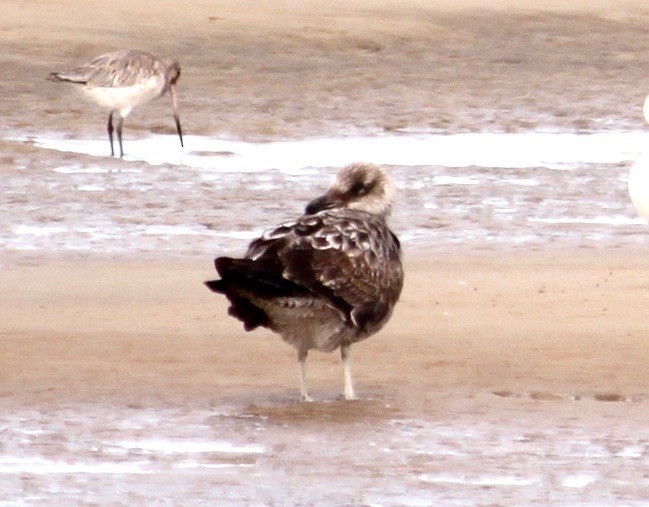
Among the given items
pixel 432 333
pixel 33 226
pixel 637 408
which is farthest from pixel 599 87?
pixel 637 408

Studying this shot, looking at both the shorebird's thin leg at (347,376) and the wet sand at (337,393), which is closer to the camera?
the wet sand at (337,393)

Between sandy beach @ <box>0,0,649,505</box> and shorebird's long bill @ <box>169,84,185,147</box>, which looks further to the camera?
shorebird's long bill @ <box>169,84,185,147</box>

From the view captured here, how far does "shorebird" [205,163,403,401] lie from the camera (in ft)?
23.7

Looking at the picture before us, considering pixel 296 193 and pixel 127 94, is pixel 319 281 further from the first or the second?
pixel 127 94

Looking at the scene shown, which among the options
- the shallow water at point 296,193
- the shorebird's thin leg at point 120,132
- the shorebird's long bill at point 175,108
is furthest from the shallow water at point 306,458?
the shorebird's long bill at point 175,108

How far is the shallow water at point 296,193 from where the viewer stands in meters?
11.5

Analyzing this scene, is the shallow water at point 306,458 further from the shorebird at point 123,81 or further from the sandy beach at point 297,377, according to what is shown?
the shorebird at point 123,81

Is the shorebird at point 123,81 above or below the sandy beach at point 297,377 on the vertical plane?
below

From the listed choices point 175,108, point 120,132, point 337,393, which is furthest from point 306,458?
point 175,108

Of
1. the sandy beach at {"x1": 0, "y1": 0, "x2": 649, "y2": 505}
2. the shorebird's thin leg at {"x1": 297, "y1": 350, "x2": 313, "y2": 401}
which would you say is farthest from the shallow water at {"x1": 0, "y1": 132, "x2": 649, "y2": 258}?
the shorebird's thin leg at {"x1": 297, "y1": 350, "x2": 313, "y2": 401}

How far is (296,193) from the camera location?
1328 centimetres

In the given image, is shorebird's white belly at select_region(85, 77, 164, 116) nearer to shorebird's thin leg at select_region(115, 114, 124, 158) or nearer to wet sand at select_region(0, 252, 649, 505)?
shorebird's thin leg at select_region(115, 114, 124, 158)

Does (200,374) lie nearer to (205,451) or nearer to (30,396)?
(30,396)

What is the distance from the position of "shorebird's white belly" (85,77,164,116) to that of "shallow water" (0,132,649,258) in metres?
0.37
